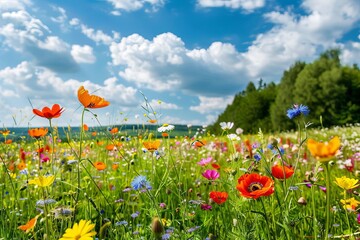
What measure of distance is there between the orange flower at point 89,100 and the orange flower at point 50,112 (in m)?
0.22

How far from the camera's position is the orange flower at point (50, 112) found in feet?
6.23

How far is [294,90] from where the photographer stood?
35.2m

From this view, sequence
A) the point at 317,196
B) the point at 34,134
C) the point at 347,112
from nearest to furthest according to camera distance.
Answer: the point at 34,134 → the point at 317,196 → the point at 347,112

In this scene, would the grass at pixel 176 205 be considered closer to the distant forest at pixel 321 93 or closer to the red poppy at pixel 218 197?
the red poppy at pixel 218 197

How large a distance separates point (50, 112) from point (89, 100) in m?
0.26

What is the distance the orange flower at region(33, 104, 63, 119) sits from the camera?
1899mm

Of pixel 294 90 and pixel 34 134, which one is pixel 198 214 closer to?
pixel 34 134

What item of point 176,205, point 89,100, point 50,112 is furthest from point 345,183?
point 176,205

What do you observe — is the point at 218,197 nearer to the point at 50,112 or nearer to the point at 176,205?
the point at 50,112

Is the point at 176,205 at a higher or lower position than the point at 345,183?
lower

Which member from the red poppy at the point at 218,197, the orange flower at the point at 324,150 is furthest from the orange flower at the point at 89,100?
the orange flower at the point at 324,150

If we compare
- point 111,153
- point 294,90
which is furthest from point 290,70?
point 111,153

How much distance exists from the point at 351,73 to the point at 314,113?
6175 millimetres

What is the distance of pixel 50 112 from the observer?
1.92 m
